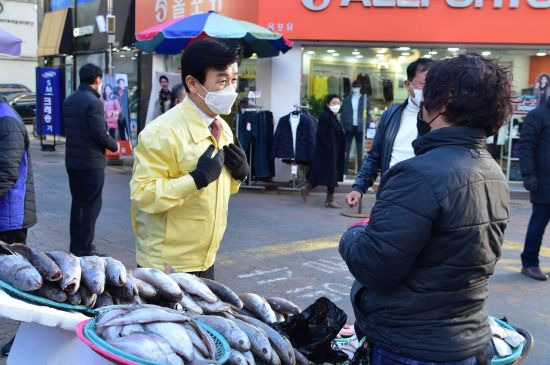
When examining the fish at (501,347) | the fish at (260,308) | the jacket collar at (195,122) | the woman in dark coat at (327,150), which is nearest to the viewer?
the fish at (501,347)

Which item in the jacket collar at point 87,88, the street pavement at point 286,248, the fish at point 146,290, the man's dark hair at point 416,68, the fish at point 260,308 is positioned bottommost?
the street pavement at point 286,248

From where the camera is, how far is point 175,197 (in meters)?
2.94

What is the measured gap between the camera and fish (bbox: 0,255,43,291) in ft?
7.33

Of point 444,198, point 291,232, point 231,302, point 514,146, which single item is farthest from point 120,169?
point 444,198

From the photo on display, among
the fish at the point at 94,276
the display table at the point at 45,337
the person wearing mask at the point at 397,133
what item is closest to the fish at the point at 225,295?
the fish at the point at 94,276

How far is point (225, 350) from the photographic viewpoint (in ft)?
7.41

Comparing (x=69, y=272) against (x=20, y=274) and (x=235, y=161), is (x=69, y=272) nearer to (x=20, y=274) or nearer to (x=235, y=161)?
(x=20, y=274)

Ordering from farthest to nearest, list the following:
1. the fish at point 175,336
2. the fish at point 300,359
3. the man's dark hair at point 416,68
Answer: the man's dark hair at point 416,68 → the fish at point 300,359 → the fish at point 175,336

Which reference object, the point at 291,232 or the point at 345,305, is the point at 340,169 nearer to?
the point at 291,232

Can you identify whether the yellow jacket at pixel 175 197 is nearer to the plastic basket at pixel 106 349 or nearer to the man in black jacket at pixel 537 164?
the plastic basket at pixel 106 349

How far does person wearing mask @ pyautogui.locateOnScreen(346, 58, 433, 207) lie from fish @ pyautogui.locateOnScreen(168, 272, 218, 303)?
6.50ft

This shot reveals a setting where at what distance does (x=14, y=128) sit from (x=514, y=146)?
34.1ft

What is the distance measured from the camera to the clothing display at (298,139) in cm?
1098

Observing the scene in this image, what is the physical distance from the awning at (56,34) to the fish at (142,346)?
19.1 meters
